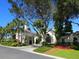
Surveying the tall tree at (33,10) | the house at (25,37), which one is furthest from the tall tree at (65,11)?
the house at (25,37)

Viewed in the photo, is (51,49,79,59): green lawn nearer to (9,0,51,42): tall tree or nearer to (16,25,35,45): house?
(9,0,51,42): tall tree

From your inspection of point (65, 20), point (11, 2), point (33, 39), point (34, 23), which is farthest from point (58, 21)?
point (33, 39)

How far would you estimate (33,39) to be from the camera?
210ft

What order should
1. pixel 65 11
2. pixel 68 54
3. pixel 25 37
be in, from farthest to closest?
pixel 25 37 < pixel 65 11 < pixel 68 54

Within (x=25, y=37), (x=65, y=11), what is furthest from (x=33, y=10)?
(x=25, y=37)

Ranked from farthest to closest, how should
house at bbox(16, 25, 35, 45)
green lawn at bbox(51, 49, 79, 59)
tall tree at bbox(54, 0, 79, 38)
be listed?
house at bbox(16, 25, 35, 45)
tall tree at bbox(54, 0, 79, 38)
green lawn at bbox(51, 49, 79, 59)

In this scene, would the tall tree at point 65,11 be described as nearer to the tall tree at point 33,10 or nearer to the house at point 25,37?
the tall tree at point 33,10

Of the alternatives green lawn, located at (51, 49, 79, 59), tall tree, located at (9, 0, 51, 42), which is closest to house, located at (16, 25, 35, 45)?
tall tree, located at (9, 0, 51, 42)

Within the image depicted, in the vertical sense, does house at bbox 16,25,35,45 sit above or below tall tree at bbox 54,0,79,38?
below

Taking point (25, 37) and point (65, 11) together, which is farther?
point (25, 37)

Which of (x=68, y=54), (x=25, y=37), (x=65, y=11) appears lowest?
(x=68, y=54)

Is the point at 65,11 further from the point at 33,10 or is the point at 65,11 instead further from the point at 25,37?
the point at 25,37

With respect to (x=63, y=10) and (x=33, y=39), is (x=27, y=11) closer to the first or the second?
(x=63, y=10)

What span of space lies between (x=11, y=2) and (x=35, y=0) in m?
5.34
